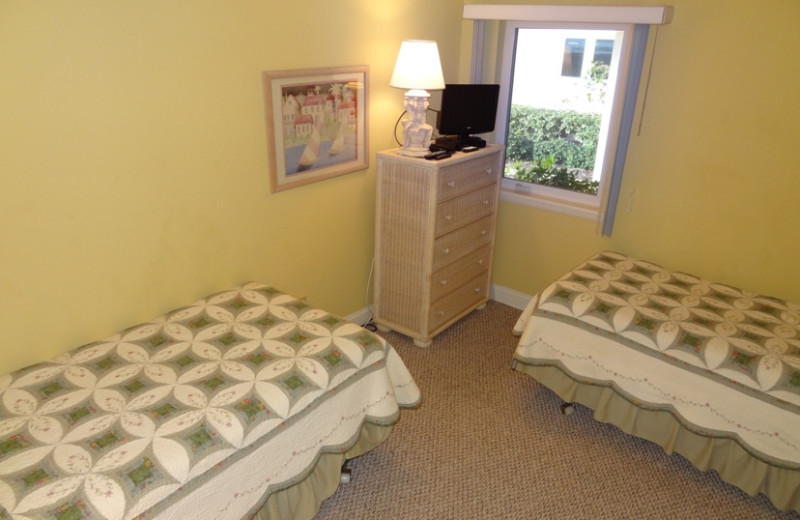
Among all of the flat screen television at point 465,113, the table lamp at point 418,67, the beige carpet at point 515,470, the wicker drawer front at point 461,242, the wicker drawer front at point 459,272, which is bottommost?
the beige carpet at point 515,470

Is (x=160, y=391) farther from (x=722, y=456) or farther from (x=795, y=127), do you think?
(x=795, y=127)

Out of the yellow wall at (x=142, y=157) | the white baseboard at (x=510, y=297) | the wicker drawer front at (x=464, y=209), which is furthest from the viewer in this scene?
the white baseboard at (x=510, y=297)

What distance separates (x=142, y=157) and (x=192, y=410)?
1.03 m

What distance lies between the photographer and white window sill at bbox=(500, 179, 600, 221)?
3.33 metres

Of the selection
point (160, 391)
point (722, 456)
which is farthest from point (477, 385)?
point (160, 391)

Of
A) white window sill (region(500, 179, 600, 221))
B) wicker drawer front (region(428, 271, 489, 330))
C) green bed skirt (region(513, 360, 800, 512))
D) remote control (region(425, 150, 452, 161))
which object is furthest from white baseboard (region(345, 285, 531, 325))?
remote control (region(425, 150, 452, 161))

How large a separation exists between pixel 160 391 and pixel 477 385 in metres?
1.66

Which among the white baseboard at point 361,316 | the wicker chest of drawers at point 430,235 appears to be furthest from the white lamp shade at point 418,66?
the white baseboard at point 361,316

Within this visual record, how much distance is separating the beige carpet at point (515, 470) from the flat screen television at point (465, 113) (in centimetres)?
139

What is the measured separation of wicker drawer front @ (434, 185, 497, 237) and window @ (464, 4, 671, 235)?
0.98ft

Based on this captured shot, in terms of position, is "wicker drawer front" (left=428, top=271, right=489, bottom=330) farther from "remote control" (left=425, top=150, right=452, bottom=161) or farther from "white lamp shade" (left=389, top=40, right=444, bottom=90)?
"white lamp shade" (left=389, top=40, right=444, bottom=90)

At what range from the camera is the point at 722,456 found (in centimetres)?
223

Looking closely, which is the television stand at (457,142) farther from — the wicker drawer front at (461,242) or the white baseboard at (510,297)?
the white baseboard at (510,297)

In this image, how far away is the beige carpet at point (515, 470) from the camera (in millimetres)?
2166
